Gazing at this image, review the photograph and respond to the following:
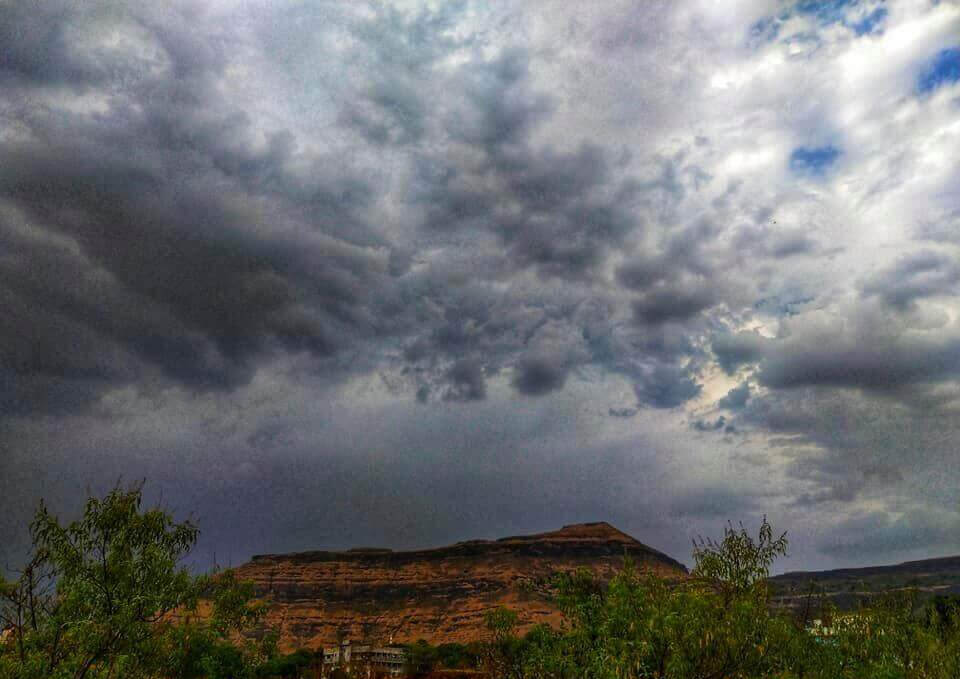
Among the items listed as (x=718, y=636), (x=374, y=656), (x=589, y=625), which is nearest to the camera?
(x=718, y=636)

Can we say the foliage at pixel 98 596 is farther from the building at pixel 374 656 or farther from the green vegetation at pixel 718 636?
the building at pixel 374 656

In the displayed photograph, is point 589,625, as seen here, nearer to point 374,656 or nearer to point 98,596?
point 98,596

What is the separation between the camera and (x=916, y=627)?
31312mm

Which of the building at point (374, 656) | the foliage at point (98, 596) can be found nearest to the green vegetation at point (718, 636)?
the foliage at point (98, 596)

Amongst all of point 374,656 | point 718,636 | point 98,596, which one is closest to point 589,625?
point 718,636

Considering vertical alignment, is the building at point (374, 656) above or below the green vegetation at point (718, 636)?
below

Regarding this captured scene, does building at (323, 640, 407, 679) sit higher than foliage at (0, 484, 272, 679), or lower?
lower

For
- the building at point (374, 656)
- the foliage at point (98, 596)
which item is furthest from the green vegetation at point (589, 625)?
the building at point (374, 656)

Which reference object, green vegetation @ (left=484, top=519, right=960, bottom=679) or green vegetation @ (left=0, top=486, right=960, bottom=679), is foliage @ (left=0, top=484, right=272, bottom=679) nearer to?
green vegetation @ (left=0, top=486, right=960, bottom=679)

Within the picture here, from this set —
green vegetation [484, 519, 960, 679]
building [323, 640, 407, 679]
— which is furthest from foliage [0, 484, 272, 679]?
building [323, 640, 407, 679]

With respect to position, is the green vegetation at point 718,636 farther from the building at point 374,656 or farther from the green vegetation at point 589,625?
the building at point 374,656

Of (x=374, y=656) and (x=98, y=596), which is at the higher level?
(x=98, y=596)

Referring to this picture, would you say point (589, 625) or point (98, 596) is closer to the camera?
point (98, 596)

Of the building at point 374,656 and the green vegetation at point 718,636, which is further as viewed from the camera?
the building at point 374,656
